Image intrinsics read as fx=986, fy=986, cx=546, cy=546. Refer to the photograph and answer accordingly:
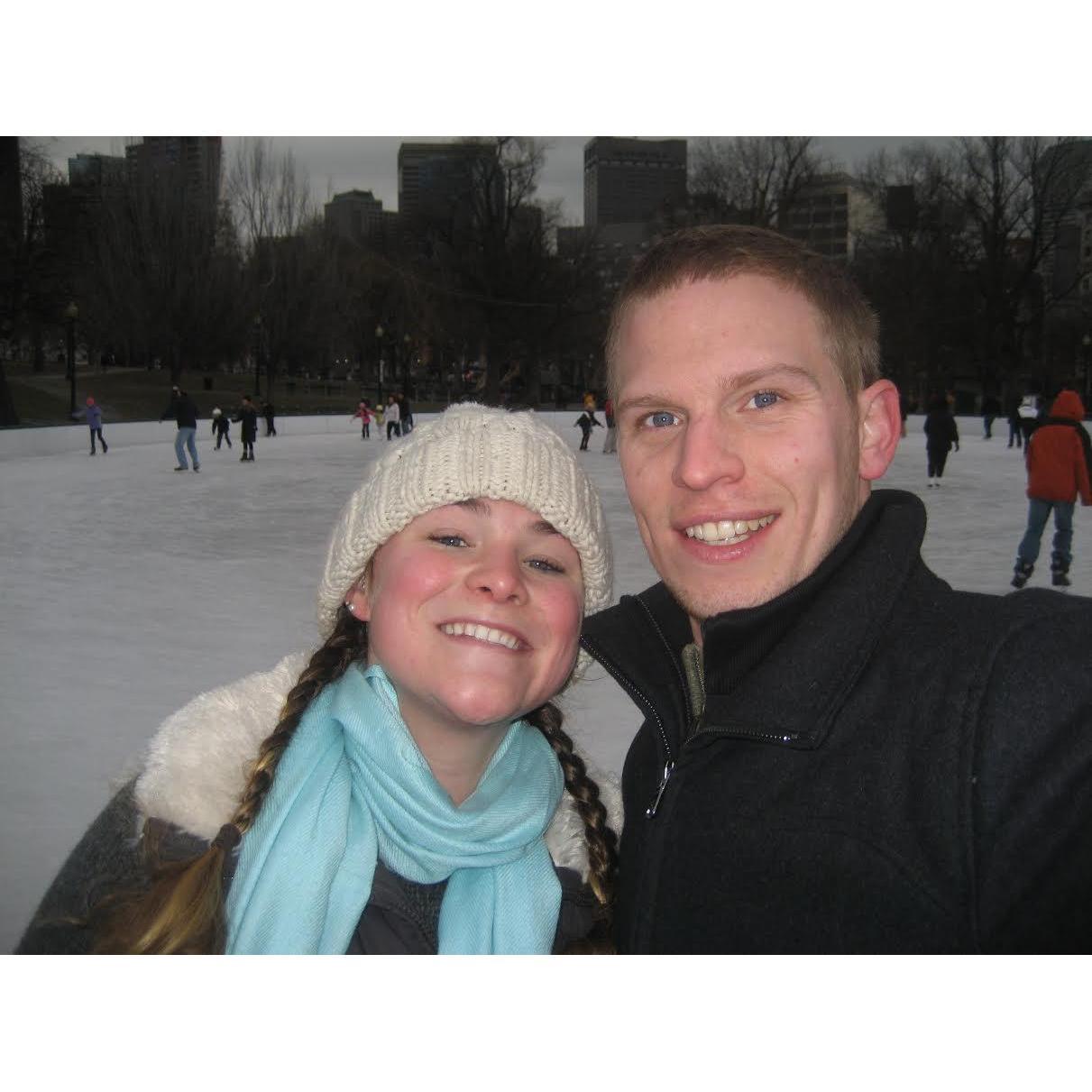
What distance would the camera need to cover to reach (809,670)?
4.17 feet

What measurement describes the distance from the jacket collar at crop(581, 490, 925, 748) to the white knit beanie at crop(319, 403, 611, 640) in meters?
0.37

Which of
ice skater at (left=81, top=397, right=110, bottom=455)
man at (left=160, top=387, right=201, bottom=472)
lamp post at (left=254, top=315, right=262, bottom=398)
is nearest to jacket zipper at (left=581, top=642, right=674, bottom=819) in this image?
man at (left=160, top=387, right=201, bottom=472)

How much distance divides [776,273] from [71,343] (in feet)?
68.8

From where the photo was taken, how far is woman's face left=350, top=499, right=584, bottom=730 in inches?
62.2

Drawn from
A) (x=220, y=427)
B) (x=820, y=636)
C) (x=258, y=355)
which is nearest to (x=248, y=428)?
(x=220, y=427)

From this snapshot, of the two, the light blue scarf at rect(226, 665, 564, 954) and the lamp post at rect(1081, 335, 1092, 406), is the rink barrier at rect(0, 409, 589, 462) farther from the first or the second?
the light blue scarf at rect(226, 665, 564, 954)

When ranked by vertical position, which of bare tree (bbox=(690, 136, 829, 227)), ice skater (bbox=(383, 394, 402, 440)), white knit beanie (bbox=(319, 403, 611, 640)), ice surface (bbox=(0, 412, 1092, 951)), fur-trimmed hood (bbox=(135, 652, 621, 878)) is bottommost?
ice surface (bbox=(0, 412, 1092, 951))

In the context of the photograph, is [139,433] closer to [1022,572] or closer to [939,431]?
[939,431]

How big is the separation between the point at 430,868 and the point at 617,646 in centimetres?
48

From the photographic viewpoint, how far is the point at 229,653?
221 inches

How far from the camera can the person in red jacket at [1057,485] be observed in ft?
24.4

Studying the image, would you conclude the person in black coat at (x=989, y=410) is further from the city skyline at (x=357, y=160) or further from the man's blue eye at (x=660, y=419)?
the man's blue eye at (x=660, y=419)

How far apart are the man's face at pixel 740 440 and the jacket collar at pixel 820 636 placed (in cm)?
5

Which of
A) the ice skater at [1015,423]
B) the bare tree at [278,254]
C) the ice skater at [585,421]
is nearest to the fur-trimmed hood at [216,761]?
the bare tree at [278,254]
